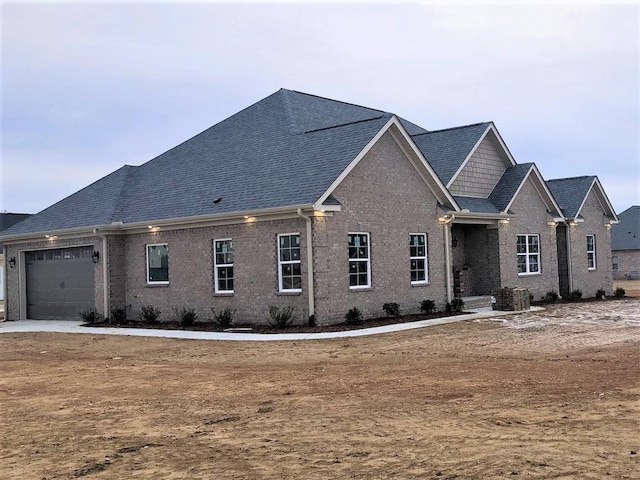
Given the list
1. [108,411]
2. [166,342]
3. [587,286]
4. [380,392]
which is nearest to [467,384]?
[380,392]

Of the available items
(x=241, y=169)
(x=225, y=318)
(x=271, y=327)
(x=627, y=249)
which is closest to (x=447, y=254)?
(x=271, y=327)

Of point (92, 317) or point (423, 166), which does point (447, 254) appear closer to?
point (423, 166)

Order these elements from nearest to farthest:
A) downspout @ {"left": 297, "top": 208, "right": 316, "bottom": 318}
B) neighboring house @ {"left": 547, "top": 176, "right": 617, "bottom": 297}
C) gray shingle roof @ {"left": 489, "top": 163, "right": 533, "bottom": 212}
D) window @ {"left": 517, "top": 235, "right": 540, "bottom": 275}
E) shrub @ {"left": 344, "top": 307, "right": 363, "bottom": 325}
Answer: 1. downspout @ {"left": 297, "top": 208, "right": 316, "bottom": 318}
2. shrub @ {"left": 344, "top": 307, "right": 363, "bottom": 325}
3. gray shingle roof @ {"left": 489, "top": 163, "right": 533, "bottom": 212}
4. window @ {"left": 517, "top": 235, "right": 540, "bottom": 275}
5. neighboring house @ {"left": 547, "top": 176, "right": 617, "bottom": 297}

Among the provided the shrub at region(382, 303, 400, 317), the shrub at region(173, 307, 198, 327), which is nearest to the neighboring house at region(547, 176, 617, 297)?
the shrub at region(382, 303, 400, 317)

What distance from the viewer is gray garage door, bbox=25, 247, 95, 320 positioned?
975 inches

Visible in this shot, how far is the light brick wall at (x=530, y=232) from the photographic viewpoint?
26266mm

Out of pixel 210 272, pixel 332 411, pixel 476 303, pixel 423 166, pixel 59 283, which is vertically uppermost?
pixel 423 166

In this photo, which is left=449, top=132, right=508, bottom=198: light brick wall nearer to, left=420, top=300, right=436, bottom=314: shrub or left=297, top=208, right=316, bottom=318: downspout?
left=420, top=300, right=436, bottom=314: shrub

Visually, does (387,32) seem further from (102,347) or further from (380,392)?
(380,392)

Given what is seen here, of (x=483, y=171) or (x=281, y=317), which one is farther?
(x=483, y=171)

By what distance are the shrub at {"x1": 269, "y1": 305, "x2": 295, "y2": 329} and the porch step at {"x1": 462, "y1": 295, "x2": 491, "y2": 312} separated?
301 inches

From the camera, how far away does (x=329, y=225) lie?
19188mm

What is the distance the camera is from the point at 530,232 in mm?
27844

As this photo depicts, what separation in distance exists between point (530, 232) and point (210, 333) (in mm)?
14840
